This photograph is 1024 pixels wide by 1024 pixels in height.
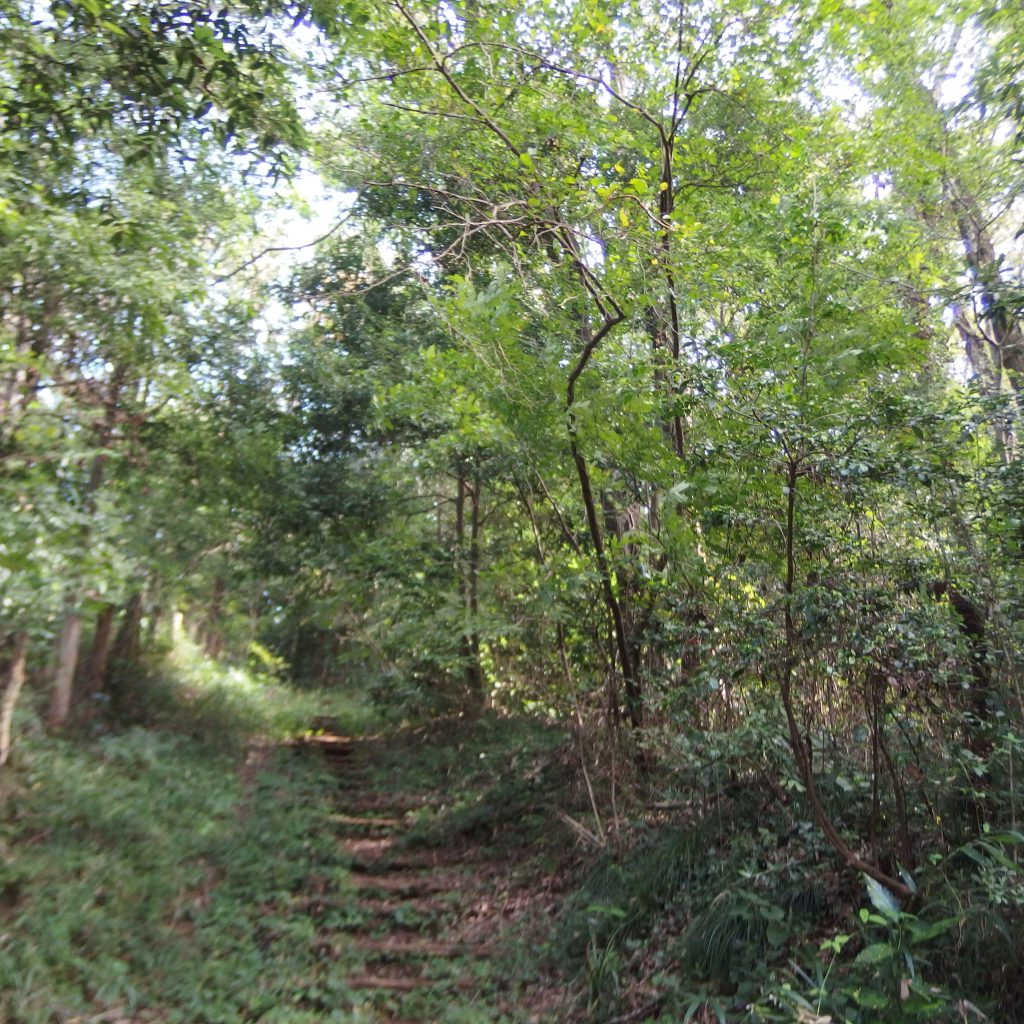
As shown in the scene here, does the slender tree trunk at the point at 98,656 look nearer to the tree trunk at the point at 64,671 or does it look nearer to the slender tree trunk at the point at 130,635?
the slender tree trunk at the point at 130,635

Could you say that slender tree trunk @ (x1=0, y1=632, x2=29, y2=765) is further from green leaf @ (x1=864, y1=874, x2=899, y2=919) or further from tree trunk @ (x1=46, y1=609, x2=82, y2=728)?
green leaf @ (x1=864, y1=874, x2=899, y2=919)

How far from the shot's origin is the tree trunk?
29.0ft

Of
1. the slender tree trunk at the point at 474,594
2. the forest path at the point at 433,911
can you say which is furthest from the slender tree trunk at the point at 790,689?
the slender tree trunk at the point at 474,594

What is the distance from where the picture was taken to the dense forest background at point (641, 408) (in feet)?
13.0

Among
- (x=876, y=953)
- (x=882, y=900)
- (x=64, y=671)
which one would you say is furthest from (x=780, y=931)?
(x=64, y=671)

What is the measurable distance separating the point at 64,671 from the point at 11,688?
7.35 ft

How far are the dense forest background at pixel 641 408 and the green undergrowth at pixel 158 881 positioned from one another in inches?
7.1

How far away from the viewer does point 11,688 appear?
6988mm

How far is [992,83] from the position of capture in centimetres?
480

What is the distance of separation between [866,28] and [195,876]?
9117 mm

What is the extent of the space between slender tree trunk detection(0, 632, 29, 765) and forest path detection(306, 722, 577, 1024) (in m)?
3.23

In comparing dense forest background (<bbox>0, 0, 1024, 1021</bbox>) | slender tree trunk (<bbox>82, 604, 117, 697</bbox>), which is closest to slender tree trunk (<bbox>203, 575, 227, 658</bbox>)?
A: slender tree trunk (<bbox>82, 604, 117, 697</bbox>)

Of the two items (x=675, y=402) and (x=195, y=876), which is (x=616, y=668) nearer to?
(x=675, y=402)

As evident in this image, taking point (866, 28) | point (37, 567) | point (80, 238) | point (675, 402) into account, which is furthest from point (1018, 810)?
point (80, 238)
